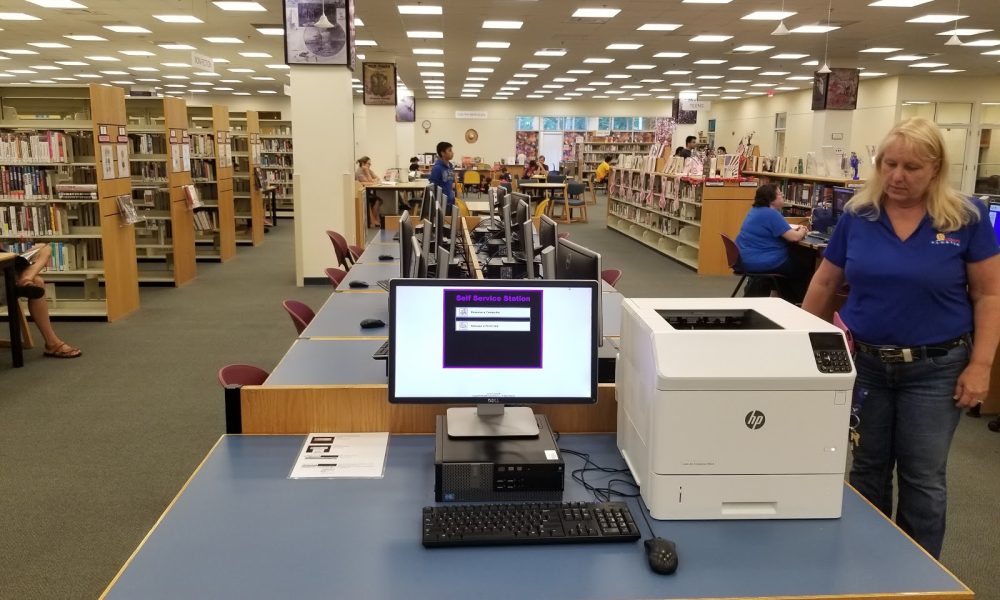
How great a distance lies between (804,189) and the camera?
32.3 ft

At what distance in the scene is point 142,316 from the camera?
7.24 meters

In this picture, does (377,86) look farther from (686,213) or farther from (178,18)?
(686,213)

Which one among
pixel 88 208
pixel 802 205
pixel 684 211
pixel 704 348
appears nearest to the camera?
pixel 704 348

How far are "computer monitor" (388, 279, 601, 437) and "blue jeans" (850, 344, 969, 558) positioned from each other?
3.38 feet

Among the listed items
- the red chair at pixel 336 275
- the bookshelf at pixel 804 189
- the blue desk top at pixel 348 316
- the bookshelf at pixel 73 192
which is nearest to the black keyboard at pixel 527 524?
the blue desk top at pixel 348 316

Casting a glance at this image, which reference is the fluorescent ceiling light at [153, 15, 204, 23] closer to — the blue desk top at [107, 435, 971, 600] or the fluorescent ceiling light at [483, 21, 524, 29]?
the fluorescent ceiling light at [483, 21, 524, 29]

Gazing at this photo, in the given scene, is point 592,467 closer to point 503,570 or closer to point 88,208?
point 503,570

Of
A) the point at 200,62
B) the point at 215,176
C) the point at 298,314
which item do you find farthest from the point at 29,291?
the point at 200,62

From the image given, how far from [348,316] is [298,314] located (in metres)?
0.26

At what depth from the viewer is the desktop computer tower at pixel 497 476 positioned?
1828 millimetres

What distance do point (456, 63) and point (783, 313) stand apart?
51.1 feet

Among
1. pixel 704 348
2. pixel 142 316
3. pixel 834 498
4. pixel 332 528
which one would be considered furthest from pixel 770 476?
pixel 142 316

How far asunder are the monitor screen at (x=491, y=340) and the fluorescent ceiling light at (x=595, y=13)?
30.1ft

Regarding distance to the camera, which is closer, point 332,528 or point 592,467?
point 332,528
